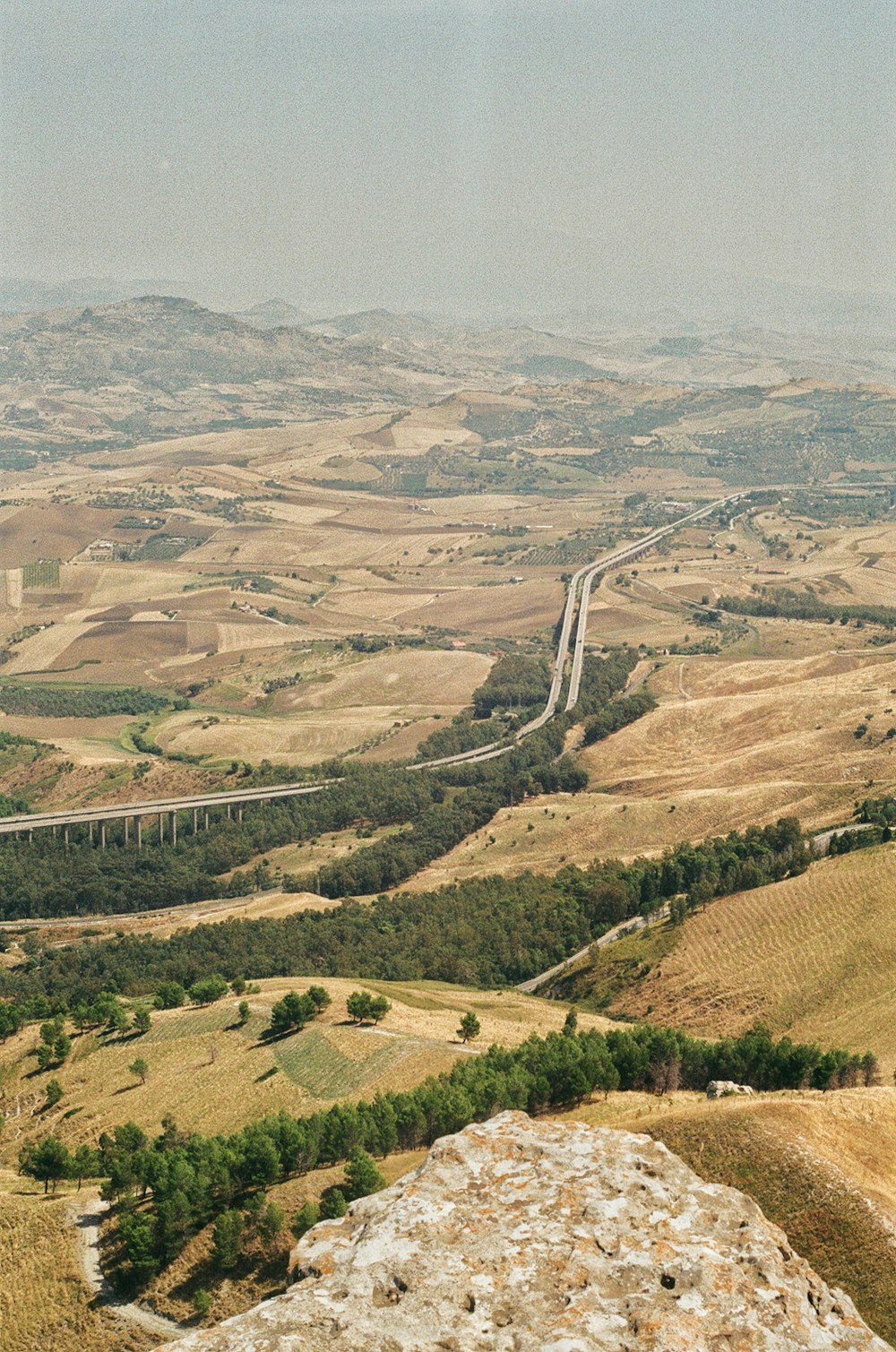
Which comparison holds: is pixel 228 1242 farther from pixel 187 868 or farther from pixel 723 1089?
pixel 187 868

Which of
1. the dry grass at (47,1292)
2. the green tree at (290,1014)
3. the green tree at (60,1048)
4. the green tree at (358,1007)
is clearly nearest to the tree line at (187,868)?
the green tree at (60,1048)

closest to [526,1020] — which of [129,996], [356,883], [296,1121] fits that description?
[296,1121]

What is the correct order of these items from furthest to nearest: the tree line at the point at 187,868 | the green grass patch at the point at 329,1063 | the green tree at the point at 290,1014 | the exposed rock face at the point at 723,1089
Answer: the tree line at the point at 187,868
the green tree at the point at 290,1014
the green grass patch at the point at 329,1063
the exposed rock face at the point at 723,1089

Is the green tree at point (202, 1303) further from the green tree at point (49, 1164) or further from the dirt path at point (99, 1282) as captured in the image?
the green tree at point (49, 1164)

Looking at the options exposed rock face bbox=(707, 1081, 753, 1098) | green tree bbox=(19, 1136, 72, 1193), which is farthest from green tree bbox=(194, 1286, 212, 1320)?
exposed rock face bbox=(707, 1081, 753, 1098)

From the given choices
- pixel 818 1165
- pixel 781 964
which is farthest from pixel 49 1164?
pixel 781 964

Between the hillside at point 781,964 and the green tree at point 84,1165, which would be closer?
the green tree at point 84,1165
